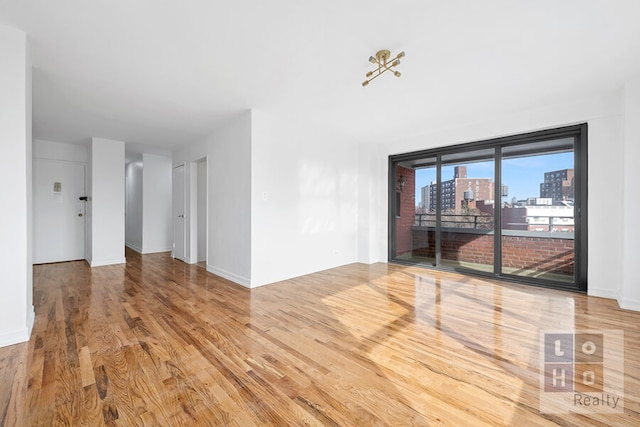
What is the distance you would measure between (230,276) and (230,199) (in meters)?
1.20

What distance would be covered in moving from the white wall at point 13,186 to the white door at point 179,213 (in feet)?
11.6

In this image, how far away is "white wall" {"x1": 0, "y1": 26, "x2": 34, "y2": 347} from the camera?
82.2 inches

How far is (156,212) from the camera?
6.81 meters

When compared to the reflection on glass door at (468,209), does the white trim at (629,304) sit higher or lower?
lower

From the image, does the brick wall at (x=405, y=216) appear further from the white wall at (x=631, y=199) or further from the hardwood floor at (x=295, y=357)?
the white wall at (x=631, y=199)

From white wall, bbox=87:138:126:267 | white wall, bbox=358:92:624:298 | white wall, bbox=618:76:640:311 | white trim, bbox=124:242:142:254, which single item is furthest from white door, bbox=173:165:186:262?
white wall, bbox=618:76:640:311

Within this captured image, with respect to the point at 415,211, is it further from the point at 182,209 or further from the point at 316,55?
the point at 182,209

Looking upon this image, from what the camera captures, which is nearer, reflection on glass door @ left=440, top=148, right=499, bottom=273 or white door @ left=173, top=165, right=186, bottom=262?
reflection on glass door @ left=440, top=148, right=499, bottom=273

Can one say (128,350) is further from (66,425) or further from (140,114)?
(140,114)

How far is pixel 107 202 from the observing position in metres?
5.35

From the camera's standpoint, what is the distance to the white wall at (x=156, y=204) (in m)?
6.64

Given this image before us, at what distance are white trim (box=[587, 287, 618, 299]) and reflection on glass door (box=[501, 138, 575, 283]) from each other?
0.34m

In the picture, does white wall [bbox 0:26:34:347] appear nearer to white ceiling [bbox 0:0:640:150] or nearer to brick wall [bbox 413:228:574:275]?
white ceiling [bbox 0:0:640:150]

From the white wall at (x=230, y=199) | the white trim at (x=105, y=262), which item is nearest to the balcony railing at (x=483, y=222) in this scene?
the white wall at (x=230, y=199)
